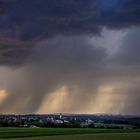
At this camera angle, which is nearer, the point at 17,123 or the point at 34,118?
the point at 17,123

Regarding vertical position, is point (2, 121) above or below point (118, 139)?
above

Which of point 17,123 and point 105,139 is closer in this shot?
point 105,139

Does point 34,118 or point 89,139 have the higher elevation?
point 34,118

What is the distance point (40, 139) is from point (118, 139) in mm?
12448

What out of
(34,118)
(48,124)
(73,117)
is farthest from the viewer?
(73,117)

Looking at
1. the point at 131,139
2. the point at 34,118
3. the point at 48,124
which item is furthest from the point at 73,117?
the point at 131,139

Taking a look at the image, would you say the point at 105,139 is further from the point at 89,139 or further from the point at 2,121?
the point at 2,121

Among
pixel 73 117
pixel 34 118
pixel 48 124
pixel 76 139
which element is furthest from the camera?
pixel 73 117

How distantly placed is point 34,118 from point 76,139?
10203 centimetres

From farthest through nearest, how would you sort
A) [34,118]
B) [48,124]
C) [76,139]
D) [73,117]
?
[73,117]
[34,118]
[48,124]
[76,139]

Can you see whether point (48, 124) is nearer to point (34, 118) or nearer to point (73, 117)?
point (34, 118)

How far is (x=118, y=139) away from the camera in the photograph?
63.2 meters

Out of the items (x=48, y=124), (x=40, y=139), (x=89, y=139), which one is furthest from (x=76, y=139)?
(x=48, y=124)

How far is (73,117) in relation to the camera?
564 feet
